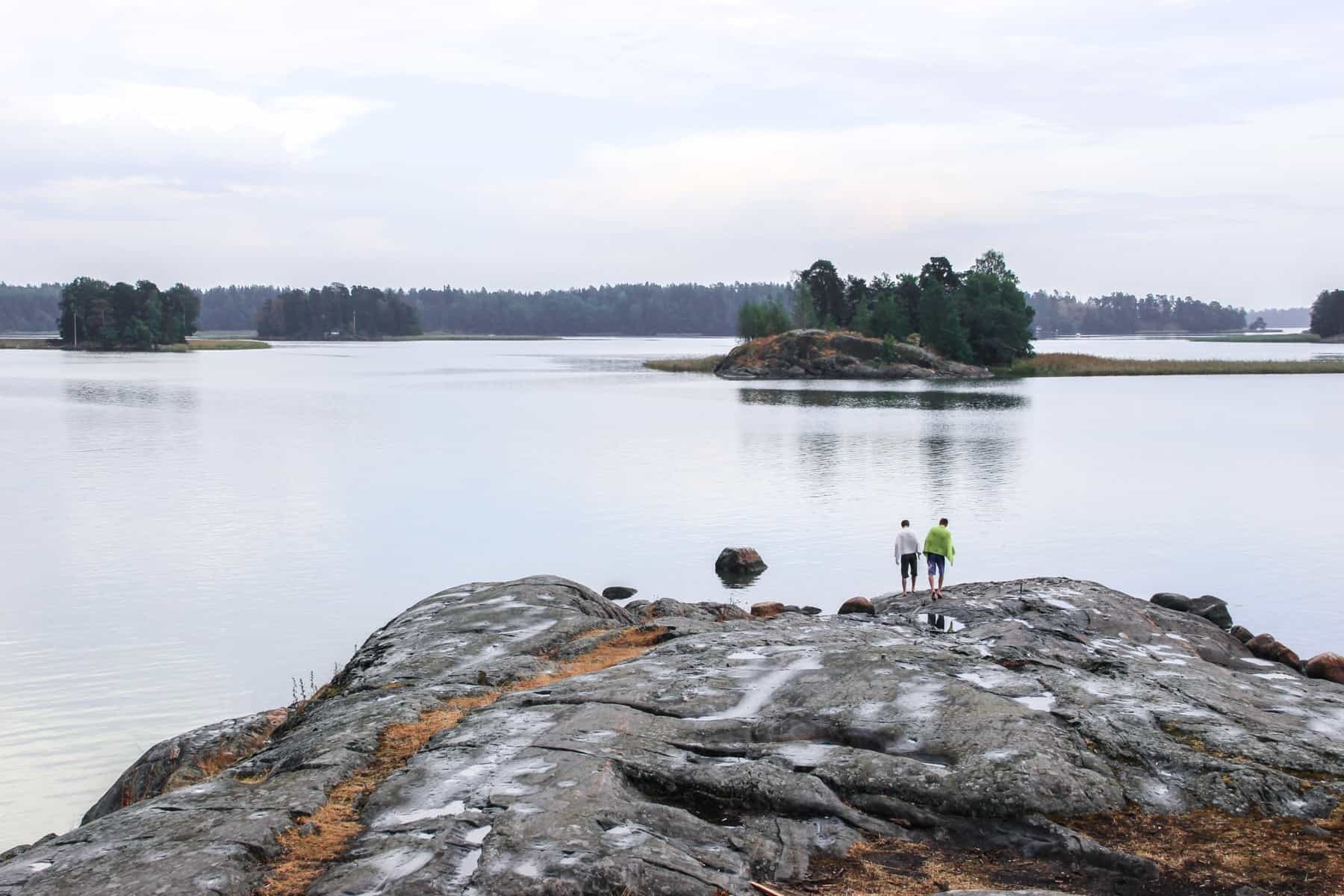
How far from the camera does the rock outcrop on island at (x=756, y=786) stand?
36.2 ft

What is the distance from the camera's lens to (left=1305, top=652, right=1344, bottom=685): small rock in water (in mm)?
22859

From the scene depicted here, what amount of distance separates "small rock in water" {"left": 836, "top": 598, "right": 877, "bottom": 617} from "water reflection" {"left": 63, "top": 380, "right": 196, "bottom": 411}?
79.2 meters

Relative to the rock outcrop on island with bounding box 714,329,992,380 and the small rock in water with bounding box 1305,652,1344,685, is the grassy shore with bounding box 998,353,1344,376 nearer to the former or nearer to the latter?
the rock outcrop on island with bounding box 714,329,992,380

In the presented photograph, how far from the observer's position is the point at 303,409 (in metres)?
94.9

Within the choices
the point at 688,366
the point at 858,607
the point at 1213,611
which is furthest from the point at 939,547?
the point at 688,366

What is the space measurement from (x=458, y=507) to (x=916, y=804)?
3817cm

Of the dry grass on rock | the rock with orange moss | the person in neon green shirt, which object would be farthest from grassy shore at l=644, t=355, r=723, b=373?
the rock with orange moss

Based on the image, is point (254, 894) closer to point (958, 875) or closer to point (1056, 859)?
point (958, 875)

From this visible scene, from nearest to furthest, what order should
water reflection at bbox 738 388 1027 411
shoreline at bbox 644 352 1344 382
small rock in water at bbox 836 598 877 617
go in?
small rock in water at bbox 836 598 877 617, water reflection at bbox 738 388 1027 411, shoreline at bbox 644 352 1344 382

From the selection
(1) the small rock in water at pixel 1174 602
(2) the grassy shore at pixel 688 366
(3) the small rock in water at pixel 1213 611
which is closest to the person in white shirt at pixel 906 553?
(1) the small rock in water at pixel 1174 602

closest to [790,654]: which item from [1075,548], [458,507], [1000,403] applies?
[1075,548]

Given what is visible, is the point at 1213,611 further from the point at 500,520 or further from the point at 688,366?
the point at 688,366

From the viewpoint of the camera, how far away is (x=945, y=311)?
15200 cm

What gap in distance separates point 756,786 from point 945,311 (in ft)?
479
